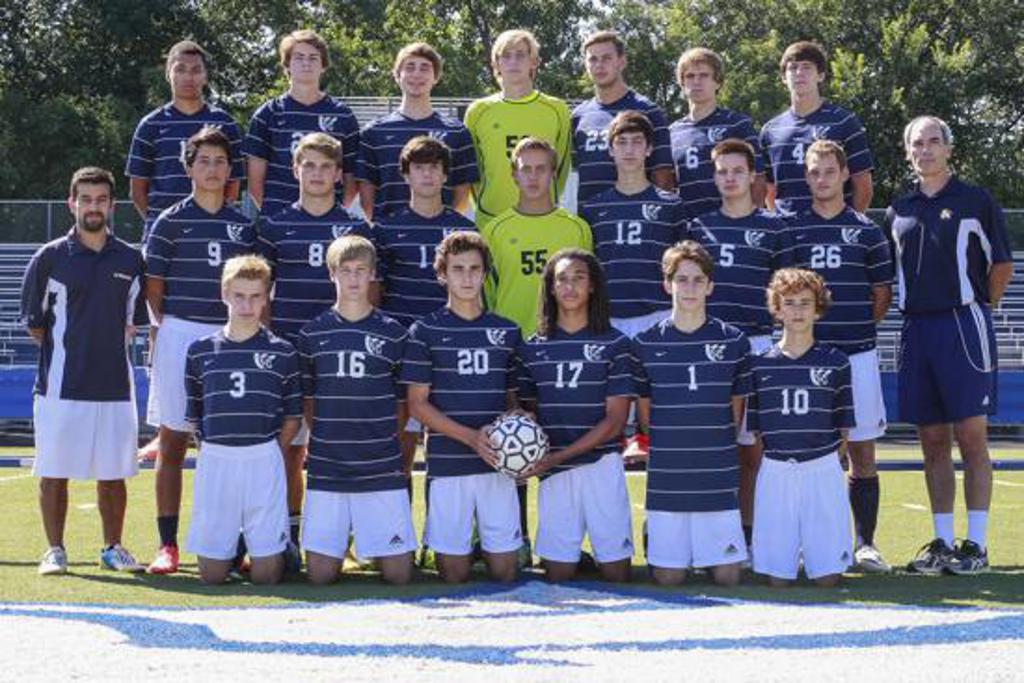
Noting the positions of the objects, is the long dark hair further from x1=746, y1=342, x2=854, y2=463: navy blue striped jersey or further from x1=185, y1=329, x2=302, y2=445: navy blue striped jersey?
x1=185, y1=329, x2=302, y2=445: navy blue striped jersey

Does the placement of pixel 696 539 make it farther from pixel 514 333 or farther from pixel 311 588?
pixel 311 588

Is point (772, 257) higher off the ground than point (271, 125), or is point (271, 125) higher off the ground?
point (271, 125)

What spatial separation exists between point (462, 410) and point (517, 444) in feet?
1.35

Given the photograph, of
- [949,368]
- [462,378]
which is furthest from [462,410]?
[949,368]

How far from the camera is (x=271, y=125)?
321 inches

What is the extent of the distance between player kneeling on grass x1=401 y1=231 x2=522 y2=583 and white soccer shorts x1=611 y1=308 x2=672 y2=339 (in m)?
0.79

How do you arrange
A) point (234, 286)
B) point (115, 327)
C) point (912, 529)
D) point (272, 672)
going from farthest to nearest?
1. point (912, 529)
2. point (115, 327)
3. point (234, 286)
4. point (272, 672)

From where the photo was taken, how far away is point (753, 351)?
765cm

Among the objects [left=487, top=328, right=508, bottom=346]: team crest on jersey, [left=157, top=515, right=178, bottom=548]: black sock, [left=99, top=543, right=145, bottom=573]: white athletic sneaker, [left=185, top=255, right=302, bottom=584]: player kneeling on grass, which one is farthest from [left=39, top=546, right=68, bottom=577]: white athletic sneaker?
[left=487, top=328, right=508, bottom=346]: team crest on jersey

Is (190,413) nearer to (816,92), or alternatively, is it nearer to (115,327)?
(115,327)

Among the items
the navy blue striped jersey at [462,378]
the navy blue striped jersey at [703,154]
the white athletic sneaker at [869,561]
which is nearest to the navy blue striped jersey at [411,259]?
the navy blue striped jersey at [462,378]

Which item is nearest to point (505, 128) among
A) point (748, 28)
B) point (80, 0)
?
point (748, 28)

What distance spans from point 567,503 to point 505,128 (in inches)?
82.2

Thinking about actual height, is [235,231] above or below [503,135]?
below
